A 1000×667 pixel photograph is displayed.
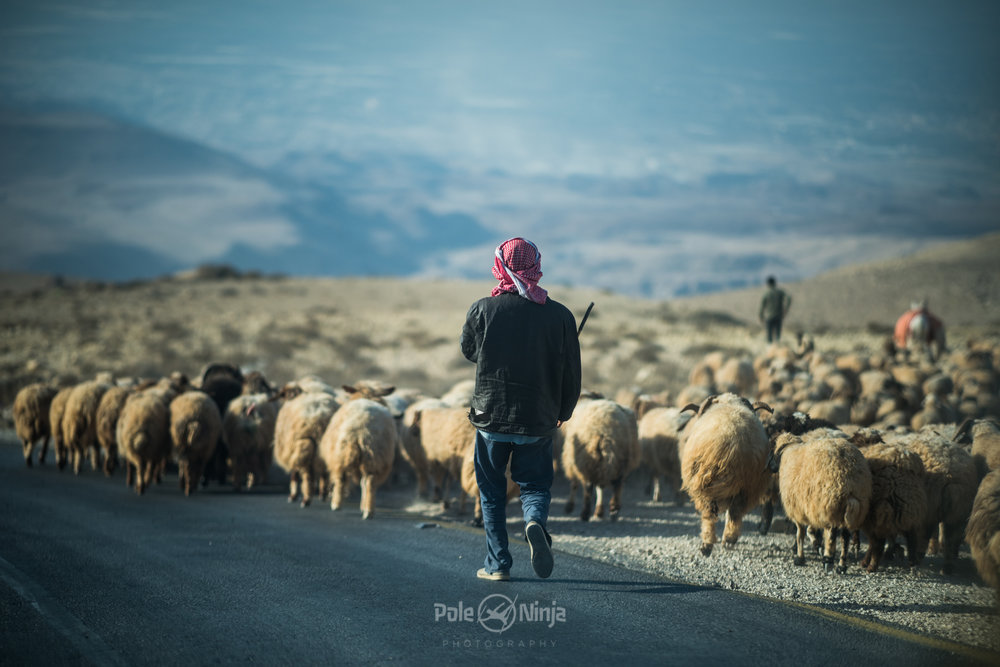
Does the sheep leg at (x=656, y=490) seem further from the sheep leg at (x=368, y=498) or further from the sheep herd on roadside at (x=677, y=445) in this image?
the sheep leg at (x=368, y=498)

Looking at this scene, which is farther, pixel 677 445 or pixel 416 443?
pixel 416 443

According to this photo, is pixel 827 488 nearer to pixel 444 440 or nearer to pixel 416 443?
pixel 444 440

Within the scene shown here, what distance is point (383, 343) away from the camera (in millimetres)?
40500

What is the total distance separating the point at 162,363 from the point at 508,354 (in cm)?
2933

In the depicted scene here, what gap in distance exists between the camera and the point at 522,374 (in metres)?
6.94

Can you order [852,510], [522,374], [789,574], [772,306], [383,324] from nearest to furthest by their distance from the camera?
1. [522,374]
2. [852,510]
3. [789,574]
4. [772,306]
5. [383,324]

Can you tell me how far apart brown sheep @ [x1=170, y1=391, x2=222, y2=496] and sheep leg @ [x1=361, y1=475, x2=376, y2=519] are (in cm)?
276

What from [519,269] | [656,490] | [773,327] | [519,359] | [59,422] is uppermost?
[773,327]

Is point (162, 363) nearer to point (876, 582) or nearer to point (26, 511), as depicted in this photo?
point (26, 511)

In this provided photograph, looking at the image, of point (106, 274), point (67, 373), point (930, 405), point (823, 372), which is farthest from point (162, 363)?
point (106, 274)

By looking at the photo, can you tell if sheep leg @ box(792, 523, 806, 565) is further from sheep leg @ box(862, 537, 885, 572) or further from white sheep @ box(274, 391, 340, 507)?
white sheep @ box(274, 391, 340, 507)

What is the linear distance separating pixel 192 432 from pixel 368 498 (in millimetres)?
2949

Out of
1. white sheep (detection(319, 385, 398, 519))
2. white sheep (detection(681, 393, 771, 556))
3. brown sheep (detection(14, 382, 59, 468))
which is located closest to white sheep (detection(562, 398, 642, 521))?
white sheep (detection(681, 393, 771, 556))

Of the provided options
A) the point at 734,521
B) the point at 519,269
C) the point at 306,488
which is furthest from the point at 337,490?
the point at 519,269
